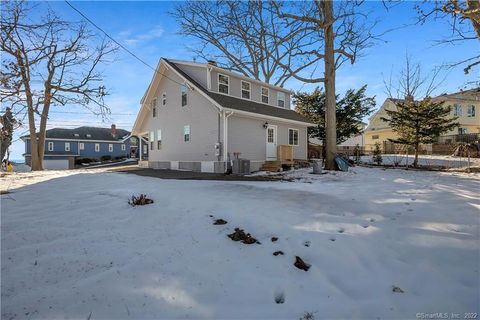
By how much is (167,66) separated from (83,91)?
251 inches

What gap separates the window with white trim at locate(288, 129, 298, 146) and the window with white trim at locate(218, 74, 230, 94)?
475cm

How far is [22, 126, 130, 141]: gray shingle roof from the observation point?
123 feet

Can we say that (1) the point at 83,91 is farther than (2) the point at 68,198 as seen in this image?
Yes

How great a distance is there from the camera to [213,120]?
1345 cm

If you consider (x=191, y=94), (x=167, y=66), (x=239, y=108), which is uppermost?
Result: (x=167, y=66)

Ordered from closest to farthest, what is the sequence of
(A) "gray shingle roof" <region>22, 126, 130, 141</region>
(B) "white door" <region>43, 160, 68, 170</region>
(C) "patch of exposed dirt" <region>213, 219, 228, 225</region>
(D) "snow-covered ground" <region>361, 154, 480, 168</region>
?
(C) "patch of exposed dirt" <region>213, 219, 228, 225</region>, (D) "snow-covered ground" <region>361, 154, 480, 168</region>, (B) "white door" <region>43, 160, 68, 170</region>, (A) "gray shingle roof" <region>22, 126, 130, 141</region>

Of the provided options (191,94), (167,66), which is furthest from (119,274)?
(167,66)

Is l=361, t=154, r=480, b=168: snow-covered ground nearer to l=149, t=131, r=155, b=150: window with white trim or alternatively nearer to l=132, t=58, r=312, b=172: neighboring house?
l=132, t=58, r=312, b=172: neighboring house

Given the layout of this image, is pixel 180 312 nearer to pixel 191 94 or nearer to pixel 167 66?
pixel 191 94

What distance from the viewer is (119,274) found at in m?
2.81

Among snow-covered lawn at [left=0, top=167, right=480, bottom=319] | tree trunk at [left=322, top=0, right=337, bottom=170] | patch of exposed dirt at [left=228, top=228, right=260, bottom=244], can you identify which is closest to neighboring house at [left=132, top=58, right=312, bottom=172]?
tree trunk at [left=322, top=0, right=337, bottom=170]

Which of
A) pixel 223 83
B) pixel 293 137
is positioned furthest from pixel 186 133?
pixel 293 137

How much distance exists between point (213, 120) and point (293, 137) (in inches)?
236

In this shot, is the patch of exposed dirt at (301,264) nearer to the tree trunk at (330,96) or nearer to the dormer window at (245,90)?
the tree trunk at (330,96)
